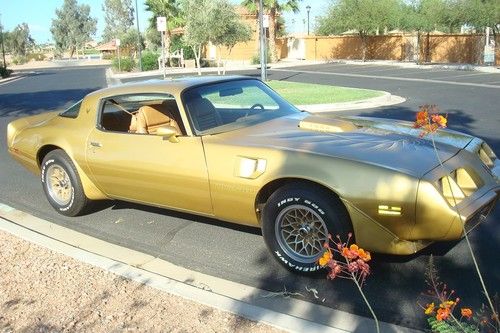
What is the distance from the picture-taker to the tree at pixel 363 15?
39.0 meters

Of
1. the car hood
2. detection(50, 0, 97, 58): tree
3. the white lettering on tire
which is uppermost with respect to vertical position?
detection(50, 0, 97, 58): tree

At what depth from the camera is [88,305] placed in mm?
3656

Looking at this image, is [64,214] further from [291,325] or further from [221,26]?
[221,26]

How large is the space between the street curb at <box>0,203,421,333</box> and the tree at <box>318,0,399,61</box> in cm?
3733

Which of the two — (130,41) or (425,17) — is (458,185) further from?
(130,41)

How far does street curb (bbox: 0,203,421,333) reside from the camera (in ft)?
10.8

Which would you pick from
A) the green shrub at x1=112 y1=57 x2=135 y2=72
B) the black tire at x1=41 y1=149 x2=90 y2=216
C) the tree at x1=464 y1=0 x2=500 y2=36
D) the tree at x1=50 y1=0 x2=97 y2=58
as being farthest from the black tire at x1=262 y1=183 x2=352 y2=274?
the tree at x1=50 y1=0 x2=97 y2=58

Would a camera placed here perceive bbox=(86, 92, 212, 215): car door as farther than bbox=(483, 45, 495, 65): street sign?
No

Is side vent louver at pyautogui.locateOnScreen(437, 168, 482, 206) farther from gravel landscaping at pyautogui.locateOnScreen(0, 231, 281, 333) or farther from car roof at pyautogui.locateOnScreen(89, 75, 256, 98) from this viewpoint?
car roof at pyautogui.locateOnScreen(89, 75, 256, 98)

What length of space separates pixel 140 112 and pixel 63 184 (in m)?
1.20

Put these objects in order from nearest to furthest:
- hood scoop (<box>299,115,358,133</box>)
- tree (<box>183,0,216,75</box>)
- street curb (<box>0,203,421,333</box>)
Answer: street curb (<box>0,203,421,333</box>), hood scoop (<box>299,115,358,133</box>), tree (<box>183,0,216,75</box>)

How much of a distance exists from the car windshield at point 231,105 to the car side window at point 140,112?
0.32 meters

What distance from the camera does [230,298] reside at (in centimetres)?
367

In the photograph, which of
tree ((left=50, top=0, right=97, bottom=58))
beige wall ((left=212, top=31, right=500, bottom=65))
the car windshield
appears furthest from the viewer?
tree ((left=50, top=0, right=97, bottom=58))
